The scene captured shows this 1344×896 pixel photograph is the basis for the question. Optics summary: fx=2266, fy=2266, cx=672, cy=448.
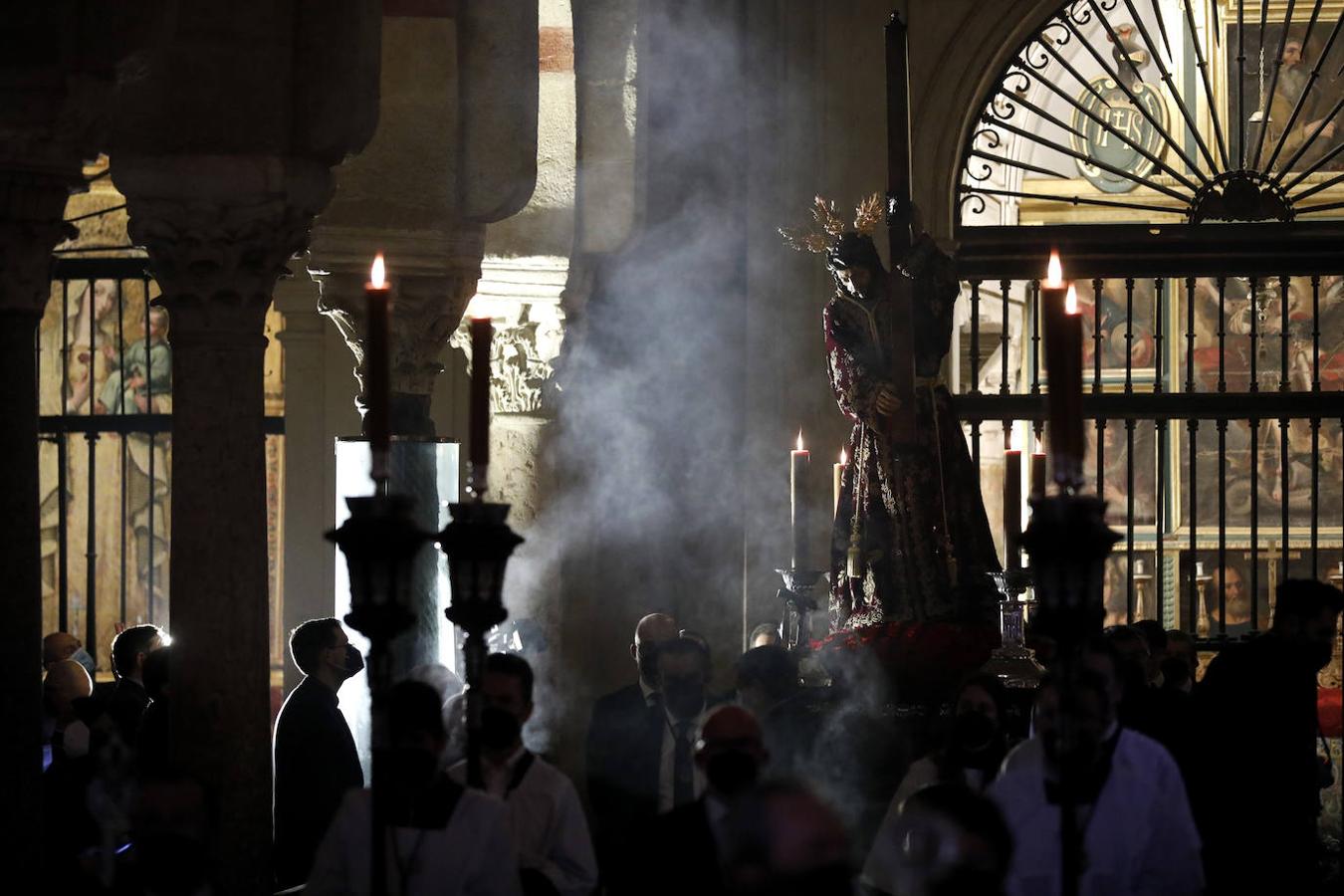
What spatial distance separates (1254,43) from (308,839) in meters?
14.1

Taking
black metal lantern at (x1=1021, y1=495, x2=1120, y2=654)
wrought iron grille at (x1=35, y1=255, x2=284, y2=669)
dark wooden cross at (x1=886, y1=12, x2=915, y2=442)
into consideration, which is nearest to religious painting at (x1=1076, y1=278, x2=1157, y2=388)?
wrought iron grille at (x1=35, y1=255, x2=284, y2=669)

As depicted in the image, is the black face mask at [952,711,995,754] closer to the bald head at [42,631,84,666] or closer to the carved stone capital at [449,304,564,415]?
the carved stone capital at [449,304,564,415]

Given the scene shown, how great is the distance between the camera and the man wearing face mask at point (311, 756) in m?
6.52

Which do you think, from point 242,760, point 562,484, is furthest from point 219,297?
point 562,484

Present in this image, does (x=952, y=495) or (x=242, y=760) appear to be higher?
(x=952, y=495)

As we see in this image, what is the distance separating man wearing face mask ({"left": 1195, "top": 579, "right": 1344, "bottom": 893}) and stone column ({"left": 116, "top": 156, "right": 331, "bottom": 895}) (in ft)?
8.56

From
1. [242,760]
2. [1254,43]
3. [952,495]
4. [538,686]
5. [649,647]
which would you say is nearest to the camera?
[242,760]

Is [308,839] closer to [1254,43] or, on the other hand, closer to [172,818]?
[172,818]

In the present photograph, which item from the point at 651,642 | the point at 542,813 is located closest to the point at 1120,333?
the point at 651,642

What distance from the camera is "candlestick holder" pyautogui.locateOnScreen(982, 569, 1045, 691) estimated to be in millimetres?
6742

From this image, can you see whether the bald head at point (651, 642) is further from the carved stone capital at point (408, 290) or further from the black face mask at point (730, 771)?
the black face mask at point (730, 771)

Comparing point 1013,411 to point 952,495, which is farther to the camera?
point 1013,411

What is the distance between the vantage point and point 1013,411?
11.6m

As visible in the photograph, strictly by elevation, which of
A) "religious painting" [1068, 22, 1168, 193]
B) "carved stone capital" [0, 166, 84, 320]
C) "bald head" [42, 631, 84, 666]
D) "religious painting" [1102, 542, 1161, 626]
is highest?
"religious painting" [1068, 22, 1168, 193]
